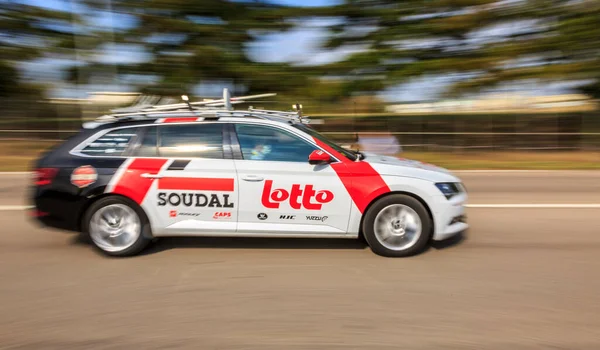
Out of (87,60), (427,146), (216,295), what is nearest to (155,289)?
(216,295)

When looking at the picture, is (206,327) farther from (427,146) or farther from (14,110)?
(14,110)

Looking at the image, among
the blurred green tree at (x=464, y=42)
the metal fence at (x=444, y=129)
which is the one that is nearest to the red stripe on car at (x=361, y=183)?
the metal fence at (x=444, y=129)

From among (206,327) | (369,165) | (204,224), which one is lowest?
(206,327)

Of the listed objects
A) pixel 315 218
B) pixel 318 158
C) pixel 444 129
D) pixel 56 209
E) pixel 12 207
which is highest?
pixel 444 129

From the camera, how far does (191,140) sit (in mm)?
5543

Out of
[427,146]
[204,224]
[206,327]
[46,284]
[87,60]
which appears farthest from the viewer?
[87,60]

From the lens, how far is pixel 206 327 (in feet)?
12.4

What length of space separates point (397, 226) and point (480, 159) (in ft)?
45.0

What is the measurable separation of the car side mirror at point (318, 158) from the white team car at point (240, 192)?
11mm

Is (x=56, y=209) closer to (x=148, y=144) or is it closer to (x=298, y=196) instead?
(x=148, y=144)

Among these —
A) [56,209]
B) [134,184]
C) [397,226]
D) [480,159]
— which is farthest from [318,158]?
[480,159]

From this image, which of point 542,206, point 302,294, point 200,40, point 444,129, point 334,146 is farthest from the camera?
point 200,40

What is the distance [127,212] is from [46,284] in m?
1.09

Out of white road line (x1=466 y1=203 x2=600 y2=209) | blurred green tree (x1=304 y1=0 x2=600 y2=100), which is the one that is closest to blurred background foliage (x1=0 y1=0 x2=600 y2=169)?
blurred green tree (x1=304 y1=0 x2=600 y2=100)
